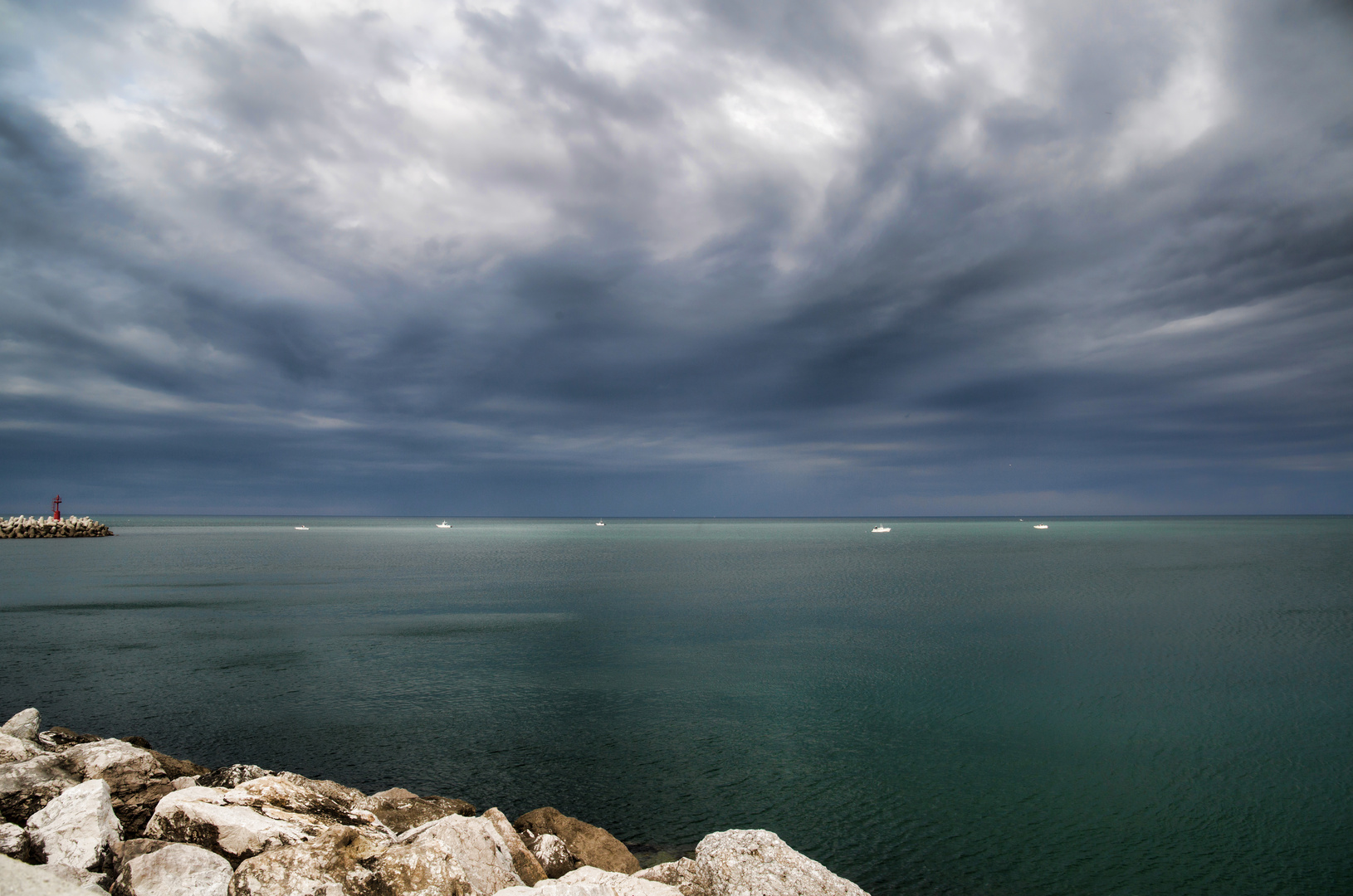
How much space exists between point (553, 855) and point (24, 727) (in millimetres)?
9372

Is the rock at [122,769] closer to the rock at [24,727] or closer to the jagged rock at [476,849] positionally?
the rock at [24,727]

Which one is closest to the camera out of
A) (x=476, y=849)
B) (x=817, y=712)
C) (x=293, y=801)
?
(x=476, y=849)

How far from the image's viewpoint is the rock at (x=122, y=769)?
29.7 feet

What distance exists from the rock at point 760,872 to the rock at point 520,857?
174 centimetres

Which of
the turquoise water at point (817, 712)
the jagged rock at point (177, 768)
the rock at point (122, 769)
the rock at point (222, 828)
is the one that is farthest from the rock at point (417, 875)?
the jagged rock at point (177, 768)

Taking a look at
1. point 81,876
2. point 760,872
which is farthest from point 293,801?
point 760,872

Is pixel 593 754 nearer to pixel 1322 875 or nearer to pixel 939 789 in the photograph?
pixel 939 789

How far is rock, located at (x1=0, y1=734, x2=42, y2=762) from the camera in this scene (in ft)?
30.5

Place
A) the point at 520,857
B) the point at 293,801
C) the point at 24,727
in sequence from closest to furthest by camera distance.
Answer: the point at 520,857, the point at 293,801, the point at 24,727

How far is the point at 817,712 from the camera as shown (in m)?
16.0

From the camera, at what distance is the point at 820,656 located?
73.1 ft

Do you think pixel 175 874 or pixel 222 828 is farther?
pixel 222 828

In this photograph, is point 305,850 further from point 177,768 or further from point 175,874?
point 177,768

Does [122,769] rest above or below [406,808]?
above
